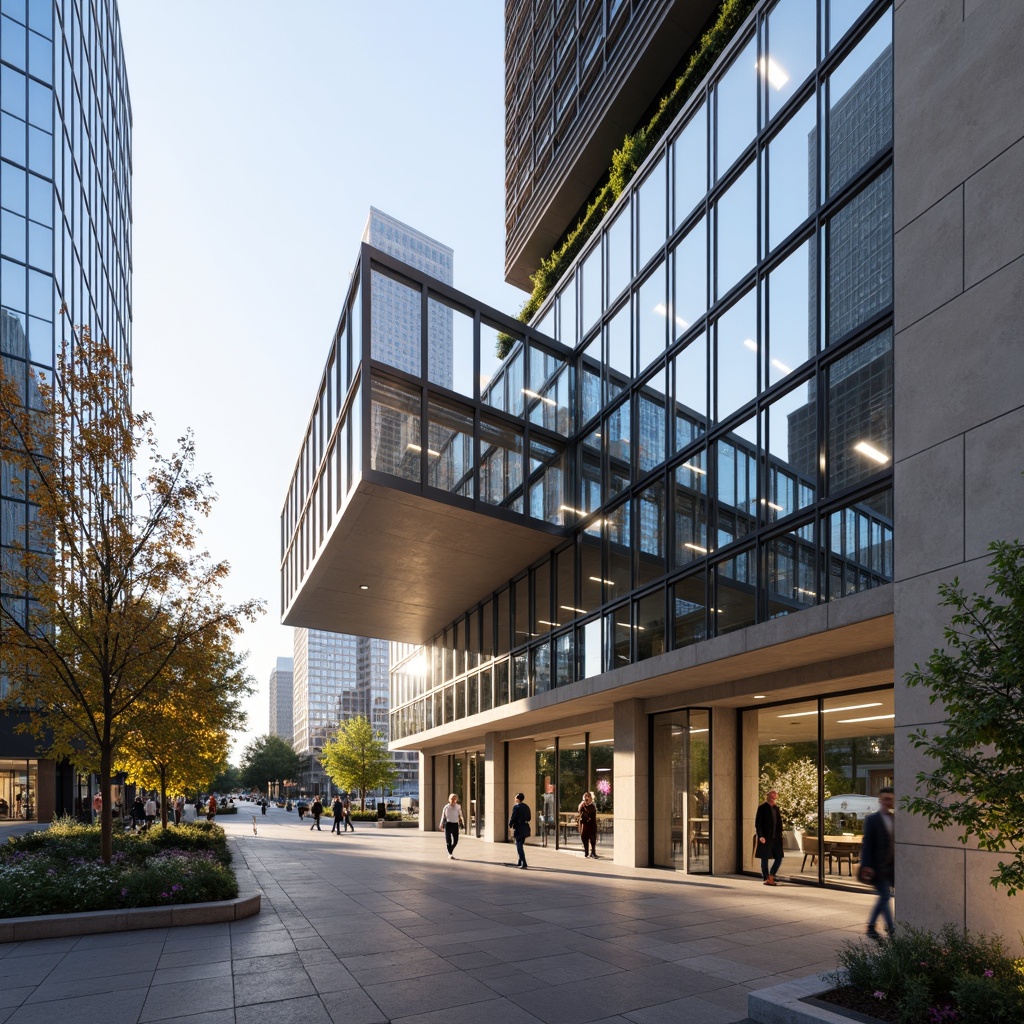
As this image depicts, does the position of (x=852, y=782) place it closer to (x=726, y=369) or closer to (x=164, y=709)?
(x=726, y=369)

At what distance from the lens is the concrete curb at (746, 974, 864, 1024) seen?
6.67 meters

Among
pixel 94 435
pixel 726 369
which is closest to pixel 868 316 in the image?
pixel 726 369

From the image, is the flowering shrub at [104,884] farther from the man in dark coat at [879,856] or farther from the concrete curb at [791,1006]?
the man in dark coat at [879,856]

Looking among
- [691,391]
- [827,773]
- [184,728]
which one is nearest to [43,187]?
[184,728]

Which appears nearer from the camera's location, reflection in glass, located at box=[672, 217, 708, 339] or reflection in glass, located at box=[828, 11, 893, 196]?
reflection in glass, located at box=[828, 11, 893, 196]

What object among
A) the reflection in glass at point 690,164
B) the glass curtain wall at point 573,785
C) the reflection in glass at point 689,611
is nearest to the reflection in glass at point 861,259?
the reflection in glass at point 690,164

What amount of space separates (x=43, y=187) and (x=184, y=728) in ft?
113

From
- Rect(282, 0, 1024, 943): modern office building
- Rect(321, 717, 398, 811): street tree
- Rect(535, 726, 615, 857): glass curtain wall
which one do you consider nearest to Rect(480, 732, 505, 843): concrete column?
Rect(535, 726, 615, 857): glass curtain wall

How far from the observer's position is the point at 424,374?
19.7m

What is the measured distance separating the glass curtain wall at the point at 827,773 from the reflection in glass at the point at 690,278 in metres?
8.11

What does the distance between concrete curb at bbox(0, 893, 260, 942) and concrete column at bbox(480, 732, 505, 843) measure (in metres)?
18.2

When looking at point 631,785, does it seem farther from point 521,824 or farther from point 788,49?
point 788,49

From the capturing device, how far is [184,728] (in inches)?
730

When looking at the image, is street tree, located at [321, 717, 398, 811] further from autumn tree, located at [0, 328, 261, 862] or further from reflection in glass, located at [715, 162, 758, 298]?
reflection in glass, located at [715, 162, 758, 298]
